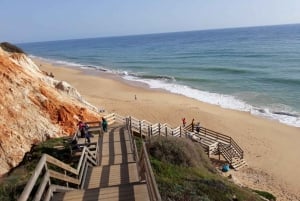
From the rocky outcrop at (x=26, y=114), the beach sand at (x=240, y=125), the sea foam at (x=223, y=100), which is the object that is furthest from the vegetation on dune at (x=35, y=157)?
the sea foam at (x=223, y=100)

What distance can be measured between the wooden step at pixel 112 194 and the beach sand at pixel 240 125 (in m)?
12.7

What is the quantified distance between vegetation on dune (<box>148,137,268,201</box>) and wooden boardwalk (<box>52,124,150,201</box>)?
3.37 ft

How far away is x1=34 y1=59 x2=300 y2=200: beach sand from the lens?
65.4 feet

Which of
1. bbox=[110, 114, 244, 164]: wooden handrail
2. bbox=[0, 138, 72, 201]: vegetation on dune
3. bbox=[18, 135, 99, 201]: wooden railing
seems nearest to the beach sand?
bbox=[110, 114, 244, 164]: wooden handrail

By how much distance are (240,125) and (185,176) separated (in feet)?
59.9

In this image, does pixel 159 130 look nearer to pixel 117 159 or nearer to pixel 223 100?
pixel 117 159

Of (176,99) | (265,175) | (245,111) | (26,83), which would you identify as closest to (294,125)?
(245,111)

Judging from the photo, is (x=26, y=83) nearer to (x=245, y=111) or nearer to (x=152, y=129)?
(x=152, y=129)

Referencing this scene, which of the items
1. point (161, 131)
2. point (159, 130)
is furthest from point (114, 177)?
point (161, 131)

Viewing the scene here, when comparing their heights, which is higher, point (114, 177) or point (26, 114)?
point (114, 177)

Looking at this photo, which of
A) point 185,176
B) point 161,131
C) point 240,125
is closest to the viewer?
point 185,176

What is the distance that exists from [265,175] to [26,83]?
1386 centimetres

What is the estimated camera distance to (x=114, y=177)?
10.1 m

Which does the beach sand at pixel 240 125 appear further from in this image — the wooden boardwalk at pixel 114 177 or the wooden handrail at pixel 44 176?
the wooden handrail at pixel 44 176
